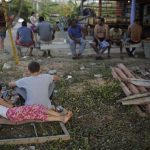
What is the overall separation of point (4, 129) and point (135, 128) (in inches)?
81.6

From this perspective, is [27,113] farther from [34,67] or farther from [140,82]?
[140,82]

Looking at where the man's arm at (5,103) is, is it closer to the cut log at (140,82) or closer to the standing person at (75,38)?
the cut log at (140,82)

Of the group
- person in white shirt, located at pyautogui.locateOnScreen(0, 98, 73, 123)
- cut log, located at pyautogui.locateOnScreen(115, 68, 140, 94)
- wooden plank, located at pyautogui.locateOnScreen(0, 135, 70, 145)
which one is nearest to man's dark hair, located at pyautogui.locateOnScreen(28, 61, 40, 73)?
person in white shirt, located at pyautogui.locateOnScreen(0, 98, 73, 123)

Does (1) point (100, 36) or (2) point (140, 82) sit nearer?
(2) point (140, 82)

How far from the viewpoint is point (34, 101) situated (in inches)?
271

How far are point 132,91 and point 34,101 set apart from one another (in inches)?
93.0

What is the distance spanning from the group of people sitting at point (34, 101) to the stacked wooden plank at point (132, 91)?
4.36 ft

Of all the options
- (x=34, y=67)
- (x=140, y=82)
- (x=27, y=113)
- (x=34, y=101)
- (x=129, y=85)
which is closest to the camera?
(x=27, y=113)

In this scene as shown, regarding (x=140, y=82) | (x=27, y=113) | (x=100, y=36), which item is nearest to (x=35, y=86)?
(x=27, y=113)

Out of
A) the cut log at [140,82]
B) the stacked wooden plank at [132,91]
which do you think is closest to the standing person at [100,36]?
the stacked wooden plank at [132,91]

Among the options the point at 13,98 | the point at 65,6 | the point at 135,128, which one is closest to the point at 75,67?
the point at 13,98

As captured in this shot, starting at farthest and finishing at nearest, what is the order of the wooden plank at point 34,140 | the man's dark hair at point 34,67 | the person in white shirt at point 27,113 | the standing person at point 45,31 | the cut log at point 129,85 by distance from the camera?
the standing person at point 45,31 < the cut log at point 129,85 < the man's dark hair at point 34,67 < the person in white shirt at point 27,113 < the wooden plank at point 34,140

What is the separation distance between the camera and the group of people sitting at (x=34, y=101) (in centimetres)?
652

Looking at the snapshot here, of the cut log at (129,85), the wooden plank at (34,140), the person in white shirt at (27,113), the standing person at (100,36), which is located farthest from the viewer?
the standing person at (100,36)
